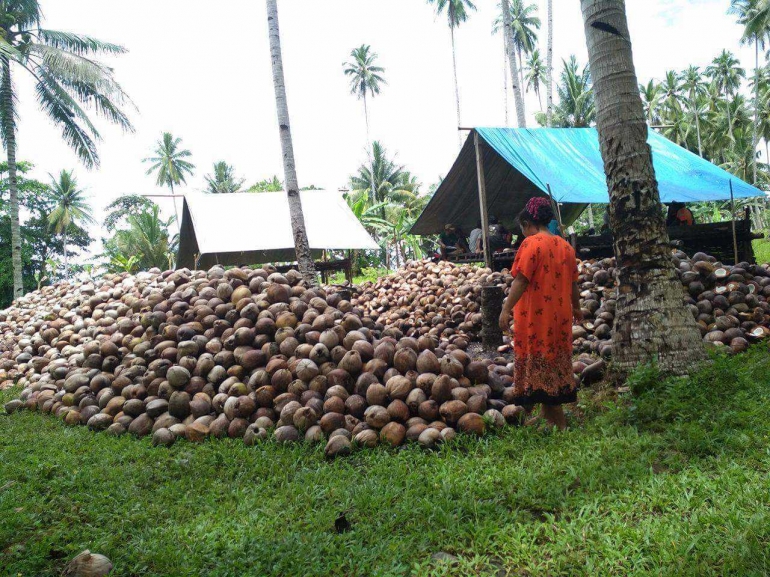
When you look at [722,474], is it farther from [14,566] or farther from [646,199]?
[14,566]

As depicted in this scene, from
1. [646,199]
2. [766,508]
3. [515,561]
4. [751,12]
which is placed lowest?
[515,561]

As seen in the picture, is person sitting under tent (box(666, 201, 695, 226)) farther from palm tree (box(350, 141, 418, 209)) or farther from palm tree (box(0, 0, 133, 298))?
palm tree (box(350, 141, 418, 209))

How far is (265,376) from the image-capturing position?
4.63 metres

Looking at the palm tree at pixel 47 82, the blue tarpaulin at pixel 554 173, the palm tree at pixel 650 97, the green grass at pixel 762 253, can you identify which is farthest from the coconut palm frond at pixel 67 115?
the palm tree at pixel 650 97

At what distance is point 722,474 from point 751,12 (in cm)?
3795

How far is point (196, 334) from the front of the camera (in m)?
5.29

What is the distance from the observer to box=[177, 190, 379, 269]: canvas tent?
13.2 metres

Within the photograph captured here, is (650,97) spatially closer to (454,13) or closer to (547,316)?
(454,13)

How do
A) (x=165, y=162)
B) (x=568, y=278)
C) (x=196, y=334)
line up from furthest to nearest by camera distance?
(x=165, y=162), (x=196, y=334), (x=568, y=278)

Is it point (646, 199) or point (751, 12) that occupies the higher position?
point (751, 12)

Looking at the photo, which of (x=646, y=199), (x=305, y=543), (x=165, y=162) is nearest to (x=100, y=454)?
(x=305, y=543)

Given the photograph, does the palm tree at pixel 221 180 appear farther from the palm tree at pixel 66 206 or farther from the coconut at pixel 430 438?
the coconut at pixel 430 438

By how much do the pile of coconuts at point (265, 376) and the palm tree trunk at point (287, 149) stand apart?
2.30 meters

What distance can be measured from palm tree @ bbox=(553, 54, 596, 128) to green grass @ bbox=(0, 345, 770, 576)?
2892cm
